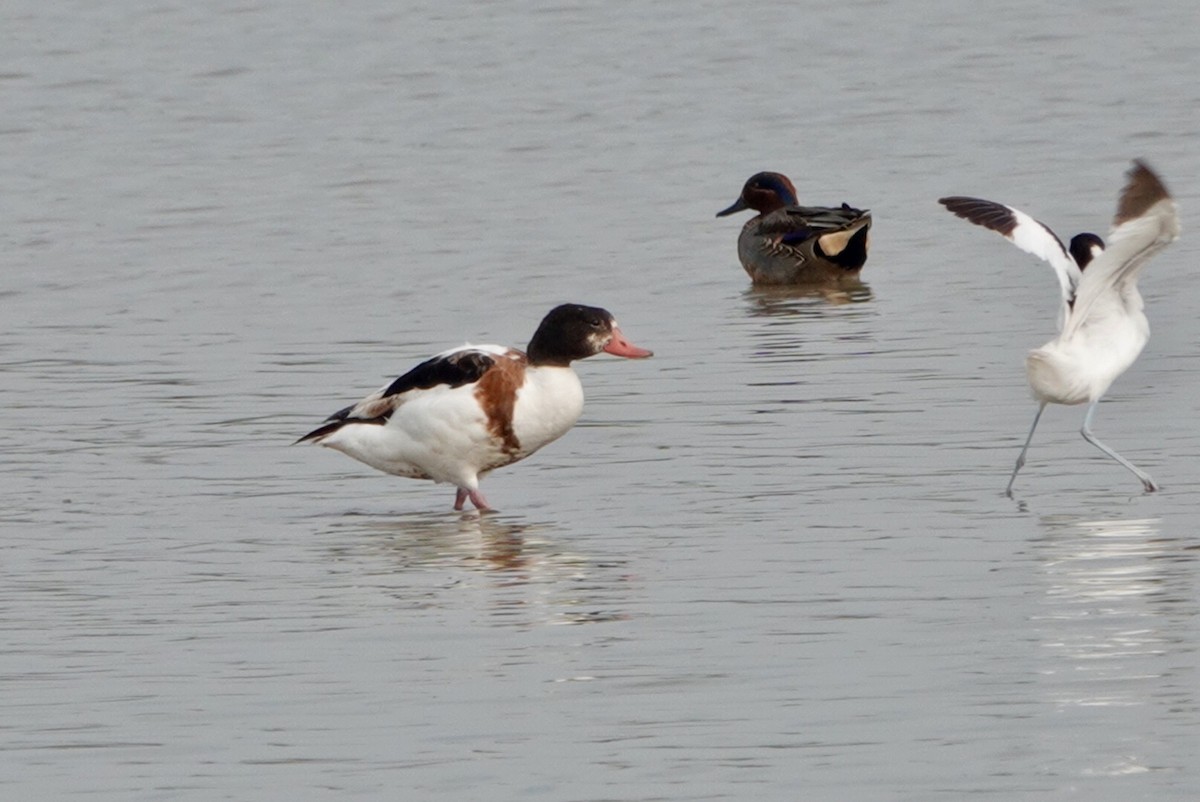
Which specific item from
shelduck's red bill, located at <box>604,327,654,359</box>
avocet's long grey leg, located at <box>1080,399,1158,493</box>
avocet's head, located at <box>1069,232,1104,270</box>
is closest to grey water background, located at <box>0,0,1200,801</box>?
avocet's long grey leg, located at <box>1080,399,1158,493</box>

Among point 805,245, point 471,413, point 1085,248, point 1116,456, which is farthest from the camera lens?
point 805,245

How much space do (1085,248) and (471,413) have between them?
118 inches

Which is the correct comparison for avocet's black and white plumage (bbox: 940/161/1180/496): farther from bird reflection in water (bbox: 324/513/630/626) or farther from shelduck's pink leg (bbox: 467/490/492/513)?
shelduck's pink leg (bbox: 467/490/492/513)

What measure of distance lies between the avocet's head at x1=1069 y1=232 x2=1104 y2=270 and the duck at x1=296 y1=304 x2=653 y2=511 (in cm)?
232

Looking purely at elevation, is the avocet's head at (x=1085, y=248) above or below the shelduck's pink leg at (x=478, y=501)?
above

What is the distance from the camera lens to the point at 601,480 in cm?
1110

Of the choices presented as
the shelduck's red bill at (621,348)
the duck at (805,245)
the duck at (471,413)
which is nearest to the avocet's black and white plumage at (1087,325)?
the shelduck's red bill at (621,348)

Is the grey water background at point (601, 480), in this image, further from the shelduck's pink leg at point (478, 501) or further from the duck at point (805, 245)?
the duck at point (805, 245)

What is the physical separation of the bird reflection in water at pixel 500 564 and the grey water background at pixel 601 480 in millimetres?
39

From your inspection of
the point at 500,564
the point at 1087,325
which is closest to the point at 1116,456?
the point at 1087,325

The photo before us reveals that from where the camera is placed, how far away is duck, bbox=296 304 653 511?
10664mm

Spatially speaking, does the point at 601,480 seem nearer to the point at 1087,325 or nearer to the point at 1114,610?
the point at 1087,325

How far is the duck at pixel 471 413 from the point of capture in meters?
10.7

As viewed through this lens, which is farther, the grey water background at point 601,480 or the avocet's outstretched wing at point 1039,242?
the avocet's outstretched wing at point 1039,242
